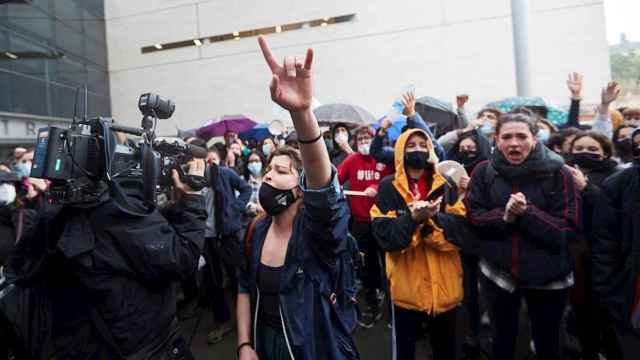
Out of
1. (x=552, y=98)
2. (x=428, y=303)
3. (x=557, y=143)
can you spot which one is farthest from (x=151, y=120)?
(x=552, y=98)

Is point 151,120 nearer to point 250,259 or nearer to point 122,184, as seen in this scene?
point 122,184

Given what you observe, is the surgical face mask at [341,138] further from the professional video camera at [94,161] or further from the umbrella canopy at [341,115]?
the professional video camera at [94,161]

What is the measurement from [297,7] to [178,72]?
5.46 m

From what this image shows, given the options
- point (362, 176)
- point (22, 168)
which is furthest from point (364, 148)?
point (22, 168)

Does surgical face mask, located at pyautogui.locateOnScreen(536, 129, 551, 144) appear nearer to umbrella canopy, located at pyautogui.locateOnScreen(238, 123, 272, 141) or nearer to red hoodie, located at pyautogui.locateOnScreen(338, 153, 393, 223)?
red hoodie, located at pyautogui.locateOnScreen(338, 153, 393, 223)

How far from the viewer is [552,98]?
11523 millimetres

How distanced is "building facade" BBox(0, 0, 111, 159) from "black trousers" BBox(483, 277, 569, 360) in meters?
10.3

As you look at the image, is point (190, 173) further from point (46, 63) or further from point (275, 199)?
point (46, 63)

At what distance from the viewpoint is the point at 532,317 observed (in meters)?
2.45

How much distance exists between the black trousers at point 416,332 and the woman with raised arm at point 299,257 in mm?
913

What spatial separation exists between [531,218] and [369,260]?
222 cm

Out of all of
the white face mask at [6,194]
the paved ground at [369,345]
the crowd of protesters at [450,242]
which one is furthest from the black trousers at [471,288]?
the white face mask at [6,194]

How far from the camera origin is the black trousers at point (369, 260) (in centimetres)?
416

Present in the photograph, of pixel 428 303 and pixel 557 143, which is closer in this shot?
pixel 428 303
